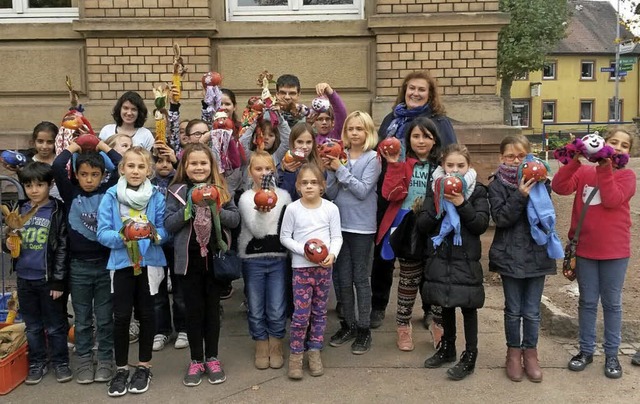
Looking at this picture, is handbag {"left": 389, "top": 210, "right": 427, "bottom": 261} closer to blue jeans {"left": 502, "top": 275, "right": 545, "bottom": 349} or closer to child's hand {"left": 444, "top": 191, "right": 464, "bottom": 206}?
child's hand {"left": 444, "top": 191, "right": 464, "bottom": 206}

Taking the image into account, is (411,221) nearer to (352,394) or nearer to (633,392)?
(352,394)

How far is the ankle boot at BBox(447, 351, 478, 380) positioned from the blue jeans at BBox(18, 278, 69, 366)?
2630 millimetres

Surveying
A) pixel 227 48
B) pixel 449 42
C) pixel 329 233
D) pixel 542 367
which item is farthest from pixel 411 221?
pixel 227 48

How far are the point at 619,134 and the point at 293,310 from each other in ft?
8.38

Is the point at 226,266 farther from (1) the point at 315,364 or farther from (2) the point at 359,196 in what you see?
(2) the point at 359,196

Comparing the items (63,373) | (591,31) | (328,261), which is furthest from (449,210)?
(591,31)

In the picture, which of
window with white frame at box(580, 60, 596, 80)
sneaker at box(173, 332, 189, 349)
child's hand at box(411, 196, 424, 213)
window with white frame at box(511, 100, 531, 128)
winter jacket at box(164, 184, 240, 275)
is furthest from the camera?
window with white frame at box(580, 60, 596, 80)

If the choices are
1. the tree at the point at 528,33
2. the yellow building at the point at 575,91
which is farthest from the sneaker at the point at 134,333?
the yellow building at the point at 575,91

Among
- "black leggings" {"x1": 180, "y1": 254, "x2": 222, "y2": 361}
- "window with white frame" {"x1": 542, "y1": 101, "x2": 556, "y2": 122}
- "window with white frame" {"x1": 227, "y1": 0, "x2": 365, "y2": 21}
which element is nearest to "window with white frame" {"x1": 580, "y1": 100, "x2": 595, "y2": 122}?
"window with white frame" {"x1": 542, "y1": 101, "x2": 556, "y2": 122}

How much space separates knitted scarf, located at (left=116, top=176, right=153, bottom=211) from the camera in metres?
3.82

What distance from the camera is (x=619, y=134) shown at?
4.04 meters

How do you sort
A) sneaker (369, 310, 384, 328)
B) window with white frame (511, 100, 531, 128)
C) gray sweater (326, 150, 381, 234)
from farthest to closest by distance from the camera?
1. window with white frame (511, 100, 531, 128)
2. sneaker (369, 310, 384, 328)
3. gray sweater (326, 150, 381, 234)

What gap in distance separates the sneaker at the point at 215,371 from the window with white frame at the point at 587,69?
171ft

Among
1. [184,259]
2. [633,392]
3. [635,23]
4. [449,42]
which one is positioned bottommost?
[633,392]
